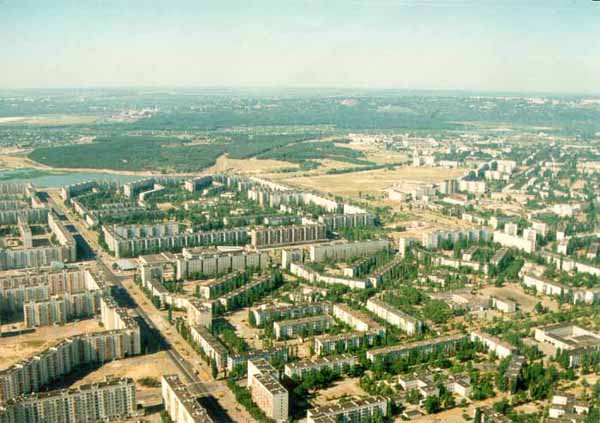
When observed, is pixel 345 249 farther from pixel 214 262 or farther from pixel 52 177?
pixel 52 177

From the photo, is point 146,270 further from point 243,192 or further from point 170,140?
point 170,140

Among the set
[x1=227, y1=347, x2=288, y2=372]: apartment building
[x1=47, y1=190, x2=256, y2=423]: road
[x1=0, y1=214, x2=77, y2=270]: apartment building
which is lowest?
[x1=47, y1=190, x2=256, y2=423]: road

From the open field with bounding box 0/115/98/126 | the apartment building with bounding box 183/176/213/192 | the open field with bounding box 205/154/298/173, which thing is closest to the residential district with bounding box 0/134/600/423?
the apartment building with bounding box 183/176/213/192

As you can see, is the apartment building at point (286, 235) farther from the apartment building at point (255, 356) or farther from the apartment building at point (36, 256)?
the apartment building at point (255, 356)

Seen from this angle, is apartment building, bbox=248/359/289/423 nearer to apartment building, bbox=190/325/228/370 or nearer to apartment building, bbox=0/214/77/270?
apartment building, bbox=190/325/228/370

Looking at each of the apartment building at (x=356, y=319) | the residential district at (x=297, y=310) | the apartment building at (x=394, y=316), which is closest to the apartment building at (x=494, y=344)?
the residential district at (x=297, y=310)

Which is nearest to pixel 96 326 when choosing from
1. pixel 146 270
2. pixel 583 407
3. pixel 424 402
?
pixel 146 270

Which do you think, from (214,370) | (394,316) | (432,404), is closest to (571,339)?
(394,316)
